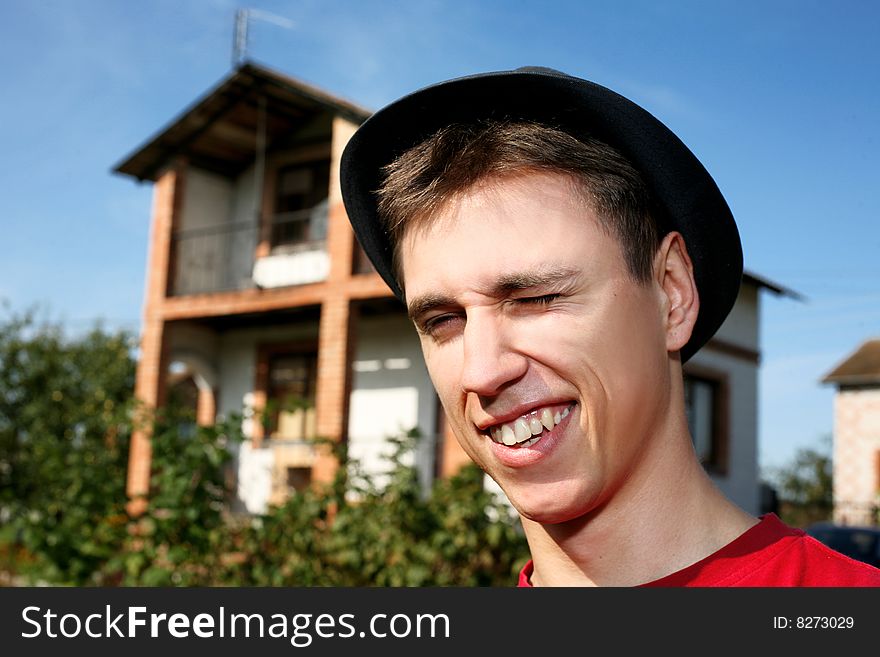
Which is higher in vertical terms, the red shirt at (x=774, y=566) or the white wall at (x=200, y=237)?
the white wall at (x=200, y=237)

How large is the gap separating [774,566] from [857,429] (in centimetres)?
2340

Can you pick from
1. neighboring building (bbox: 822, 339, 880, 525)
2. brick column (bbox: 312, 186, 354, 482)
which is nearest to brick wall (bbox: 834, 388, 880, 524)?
neighboring building (bbox: 822, 339, 880, 525)

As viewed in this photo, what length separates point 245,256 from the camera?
1400cm

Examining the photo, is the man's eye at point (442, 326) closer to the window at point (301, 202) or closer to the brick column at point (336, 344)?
the brick column at point (336, 344)

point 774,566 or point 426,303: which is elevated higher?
point 426,303

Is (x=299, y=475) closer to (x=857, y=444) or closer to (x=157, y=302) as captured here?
(x=157, y=302)

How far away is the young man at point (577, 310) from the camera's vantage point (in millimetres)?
1166

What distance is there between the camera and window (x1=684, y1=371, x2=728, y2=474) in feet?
49.9

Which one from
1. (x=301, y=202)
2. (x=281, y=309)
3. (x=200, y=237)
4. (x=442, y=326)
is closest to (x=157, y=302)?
(x=200, y=237)

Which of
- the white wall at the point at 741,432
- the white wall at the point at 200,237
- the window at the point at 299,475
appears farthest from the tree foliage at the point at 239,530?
the white wall at the point at 741,432

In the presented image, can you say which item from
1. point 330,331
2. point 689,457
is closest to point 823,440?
point 330,331

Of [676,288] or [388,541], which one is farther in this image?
[388,541]

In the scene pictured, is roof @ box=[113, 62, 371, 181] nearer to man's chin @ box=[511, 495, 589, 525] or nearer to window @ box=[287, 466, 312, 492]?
window @ box=[287, 466, 312, 492]

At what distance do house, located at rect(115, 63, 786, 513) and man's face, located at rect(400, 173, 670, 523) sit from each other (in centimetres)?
1020
